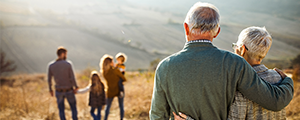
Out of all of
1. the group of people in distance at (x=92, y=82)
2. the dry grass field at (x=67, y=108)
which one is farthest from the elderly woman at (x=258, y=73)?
the dry grass field at (x=67, y=108)

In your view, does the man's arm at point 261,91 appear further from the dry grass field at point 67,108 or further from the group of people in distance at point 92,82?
the dry grass field at point 67,108

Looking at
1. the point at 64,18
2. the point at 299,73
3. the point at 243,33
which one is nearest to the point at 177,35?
the point at 64,18

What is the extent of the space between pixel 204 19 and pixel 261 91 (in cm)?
50

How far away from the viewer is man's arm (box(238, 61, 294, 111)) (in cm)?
98

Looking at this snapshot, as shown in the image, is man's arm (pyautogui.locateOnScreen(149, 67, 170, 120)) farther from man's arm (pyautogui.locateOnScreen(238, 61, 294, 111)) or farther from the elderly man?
man's arm (pyautogui.locateOnScreen(238, 61, 294, 111))

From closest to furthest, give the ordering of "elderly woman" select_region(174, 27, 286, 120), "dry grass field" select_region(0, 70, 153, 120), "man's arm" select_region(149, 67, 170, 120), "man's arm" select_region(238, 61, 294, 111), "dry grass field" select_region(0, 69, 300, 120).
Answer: "man's arm" select_region(238, 61, 294, 111), "elderly woman" select_region(174, 27, 286, 120), "man's arm" select_region(149, 67, 170, 120), "dry grass field" select_region(0, 69, 300, 120), "dry grass field" select_region(0, 70, 153, 120)

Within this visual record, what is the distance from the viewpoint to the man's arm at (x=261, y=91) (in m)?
0.98

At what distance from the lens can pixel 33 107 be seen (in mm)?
4266

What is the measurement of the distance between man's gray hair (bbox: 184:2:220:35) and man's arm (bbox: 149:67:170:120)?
38cm

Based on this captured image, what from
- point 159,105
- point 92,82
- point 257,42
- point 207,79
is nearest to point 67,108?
point 92,82

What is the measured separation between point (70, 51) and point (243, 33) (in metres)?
15.8

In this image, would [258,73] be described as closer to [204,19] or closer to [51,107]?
[204,19]

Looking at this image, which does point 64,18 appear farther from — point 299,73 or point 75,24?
point 299,73

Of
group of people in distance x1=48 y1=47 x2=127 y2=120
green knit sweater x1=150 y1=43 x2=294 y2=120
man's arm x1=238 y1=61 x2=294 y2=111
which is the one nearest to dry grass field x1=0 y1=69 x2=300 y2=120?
group of people in distance x1=48 y1=47 x2=127 y2=120
